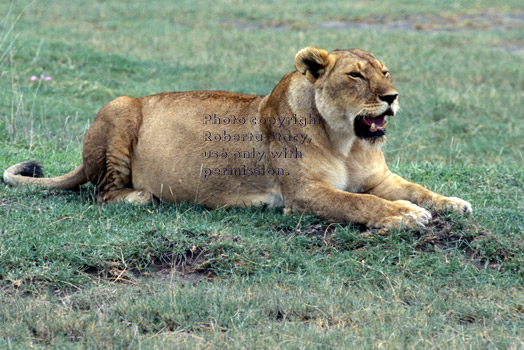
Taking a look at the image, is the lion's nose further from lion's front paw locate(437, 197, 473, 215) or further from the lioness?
lion's front paw locate(437, 197, 473, 215)

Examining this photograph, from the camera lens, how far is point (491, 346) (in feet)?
10.5

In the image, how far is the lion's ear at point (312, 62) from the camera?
4648 millimetres

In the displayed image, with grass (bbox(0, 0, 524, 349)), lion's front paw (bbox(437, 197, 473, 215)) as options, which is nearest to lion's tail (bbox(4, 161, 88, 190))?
grass (bbox(0, 0, 524, 349))

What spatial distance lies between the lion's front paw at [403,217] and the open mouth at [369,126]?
1.53 ft

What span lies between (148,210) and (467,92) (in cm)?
592

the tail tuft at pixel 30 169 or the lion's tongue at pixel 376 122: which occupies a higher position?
the lion's tongue at pixel 376 122

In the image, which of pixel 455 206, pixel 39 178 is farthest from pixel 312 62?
pixel 39 178

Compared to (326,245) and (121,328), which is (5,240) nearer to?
(121,328)

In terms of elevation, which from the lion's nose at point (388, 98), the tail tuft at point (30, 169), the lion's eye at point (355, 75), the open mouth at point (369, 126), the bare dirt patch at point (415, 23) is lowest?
the tail tuft at point (30, 169)

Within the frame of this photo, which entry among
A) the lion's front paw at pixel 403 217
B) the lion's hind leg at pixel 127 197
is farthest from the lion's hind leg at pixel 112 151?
the lion's front paw at pixel 403 217

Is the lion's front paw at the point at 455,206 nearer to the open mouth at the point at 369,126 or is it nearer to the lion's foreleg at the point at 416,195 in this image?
the lion's foreleg at the point at 416,195

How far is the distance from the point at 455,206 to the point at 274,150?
3.86 ft

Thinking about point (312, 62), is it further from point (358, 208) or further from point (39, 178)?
point (39, 178)

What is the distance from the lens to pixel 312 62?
4.71 metres
